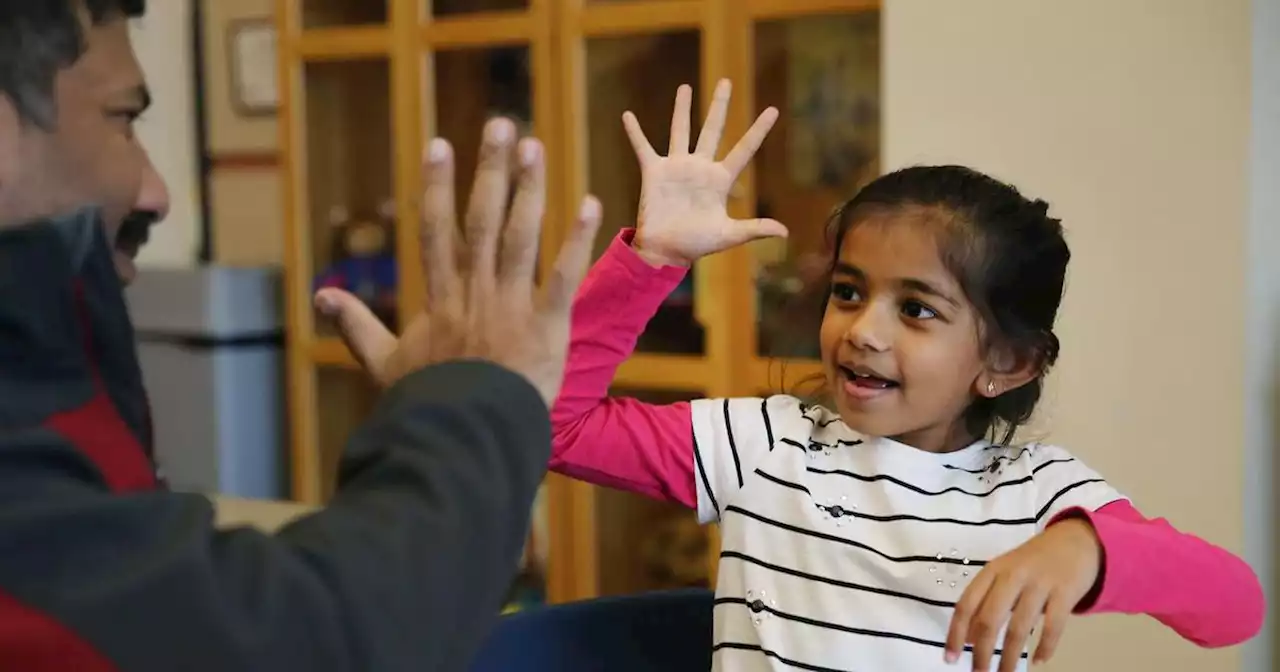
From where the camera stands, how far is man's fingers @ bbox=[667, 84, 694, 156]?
3.49ft

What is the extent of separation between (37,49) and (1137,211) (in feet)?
3.54

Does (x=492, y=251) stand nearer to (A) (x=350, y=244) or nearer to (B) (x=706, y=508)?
(B) (x=706, y=508)

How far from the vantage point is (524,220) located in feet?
1.93

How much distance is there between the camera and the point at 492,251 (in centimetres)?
60

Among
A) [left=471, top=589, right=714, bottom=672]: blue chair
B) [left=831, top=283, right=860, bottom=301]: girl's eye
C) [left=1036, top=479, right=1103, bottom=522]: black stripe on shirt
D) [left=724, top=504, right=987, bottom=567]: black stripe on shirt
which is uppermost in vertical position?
[left=831, top=283, right=860, bottom=301]: girl's eye

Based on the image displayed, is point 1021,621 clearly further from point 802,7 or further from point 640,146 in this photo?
point 802,7

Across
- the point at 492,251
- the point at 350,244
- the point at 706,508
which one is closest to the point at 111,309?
the point at 492,251

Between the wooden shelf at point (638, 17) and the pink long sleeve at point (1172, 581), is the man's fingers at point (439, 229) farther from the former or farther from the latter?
the wooden shelf at point (638, 17)

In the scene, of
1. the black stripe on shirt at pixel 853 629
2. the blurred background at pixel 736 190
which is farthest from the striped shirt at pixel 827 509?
the blurred background at pixel 736 190

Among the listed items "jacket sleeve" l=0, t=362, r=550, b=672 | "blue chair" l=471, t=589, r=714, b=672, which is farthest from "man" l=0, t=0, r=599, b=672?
"blue chair" l=471, t=589, r=714, b=672

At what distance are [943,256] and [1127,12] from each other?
19.3 inches

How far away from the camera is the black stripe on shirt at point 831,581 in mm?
954

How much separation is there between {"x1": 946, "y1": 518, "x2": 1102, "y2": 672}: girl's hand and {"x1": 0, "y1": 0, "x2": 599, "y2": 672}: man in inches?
12.9

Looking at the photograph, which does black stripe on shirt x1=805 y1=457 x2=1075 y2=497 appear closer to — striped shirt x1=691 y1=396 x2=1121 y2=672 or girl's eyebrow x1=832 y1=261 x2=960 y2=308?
striped shirt x1=691 y1=396 x2=1121 y2=672
